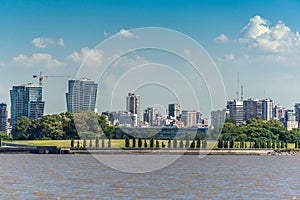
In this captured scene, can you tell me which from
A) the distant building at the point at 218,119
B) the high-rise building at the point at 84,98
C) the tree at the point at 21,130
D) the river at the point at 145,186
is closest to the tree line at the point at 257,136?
the distant building at the point at 218,119

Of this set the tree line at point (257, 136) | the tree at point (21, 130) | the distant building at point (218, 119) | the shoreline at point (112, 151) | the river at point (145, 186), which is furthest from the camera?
the distant building at point (218, 119)

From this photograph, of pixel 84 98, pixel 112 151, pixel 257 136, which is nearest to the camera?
pixel 112 151

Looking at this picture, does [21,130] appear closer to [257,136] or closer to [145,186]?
[257,136]

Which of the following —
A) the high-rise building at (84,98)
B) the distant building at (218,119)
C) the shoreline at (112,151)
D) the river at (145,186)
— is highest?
the high-rise building at (84,98)

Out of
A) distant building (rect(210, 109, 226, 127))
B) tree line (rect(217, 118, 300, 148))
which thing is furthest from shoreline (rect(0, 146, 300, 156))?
distant building (rect(210, 109, 226, 127))

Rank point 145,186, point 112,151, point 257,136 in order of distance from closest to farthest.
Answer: point 145,186 → point 112,151 → point 257,136

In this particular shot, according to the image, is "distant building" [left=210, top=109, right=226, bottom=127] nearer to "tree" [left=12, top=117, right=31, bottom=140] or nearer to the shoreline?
the shoreline

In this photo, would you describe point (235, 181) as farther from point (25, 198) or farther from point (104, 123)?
point (104, 123)

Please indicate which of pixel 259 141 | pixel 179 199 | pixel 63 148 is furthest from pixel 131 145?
pixel 179 199

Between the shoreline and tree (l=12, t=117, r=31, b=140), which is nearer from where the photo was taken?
the shoreline

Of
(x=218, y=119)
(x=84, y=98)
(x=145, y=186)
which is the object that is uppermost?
(x=84, y=98)

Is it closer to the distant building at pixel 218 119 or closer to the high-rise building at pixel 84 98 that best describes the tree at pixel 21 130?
the high-rise building at pixel 84 98

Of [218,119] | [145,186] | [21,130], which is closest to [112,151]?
[21,130]

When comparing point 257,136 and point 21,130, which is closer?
point 257,136
